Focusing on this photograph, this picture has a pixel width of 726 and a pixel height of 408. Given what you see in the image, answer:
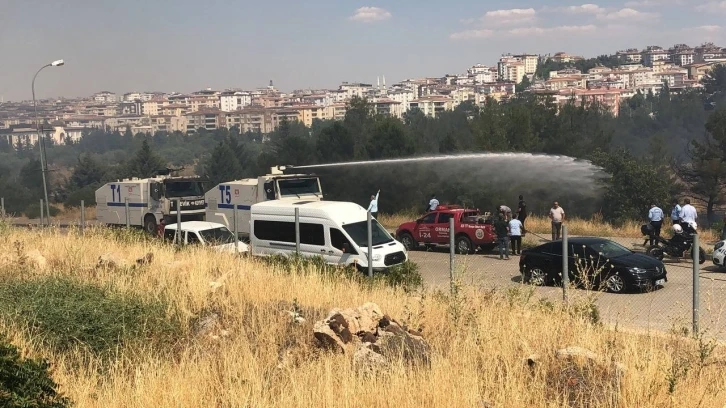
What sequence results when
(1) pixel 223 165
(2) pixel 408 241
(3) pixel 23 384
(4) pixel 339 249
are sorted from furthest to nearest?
(1) pixel 223 165 < (2) pixel 408 241 < (4) pixel 339 249 < (3) pixel 23 384

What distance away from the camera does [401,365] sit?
6355 millimetres

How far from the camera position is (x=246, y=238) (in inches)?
979

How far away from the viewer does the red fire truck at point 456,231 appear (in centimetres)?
2170

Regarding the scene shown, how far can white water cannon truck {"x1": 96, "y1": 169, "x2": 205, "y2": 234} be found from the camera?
92.6 feet

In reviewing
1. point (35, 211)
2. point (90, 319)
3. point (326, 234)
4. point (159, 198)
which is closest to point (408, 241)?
point (326, 234)

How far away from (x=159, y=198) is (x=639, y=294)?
A: 1929 centimetres

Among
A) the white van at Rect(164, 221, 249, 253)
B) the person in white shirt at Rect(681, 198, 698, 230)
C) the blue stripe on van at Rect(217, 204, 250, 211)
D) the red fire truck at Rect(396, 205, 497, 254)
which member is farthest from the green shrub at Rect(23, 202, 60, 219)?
the person in white shirt at Rect(681, 198, 698, 230)

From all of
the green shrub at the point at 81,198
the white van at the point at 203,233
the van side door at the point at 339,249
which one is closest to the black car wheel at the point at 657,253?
the van side door at the point at 339,249

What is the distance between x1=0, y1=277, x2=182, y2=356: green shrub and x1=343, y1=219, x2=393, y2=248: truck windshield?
23.9 feet

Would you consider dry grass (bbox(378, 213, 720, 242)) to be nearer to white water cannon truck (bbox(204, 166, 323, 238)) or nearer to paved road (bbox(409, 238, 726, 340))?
paved road (bbox(409, 238, 726, 340))

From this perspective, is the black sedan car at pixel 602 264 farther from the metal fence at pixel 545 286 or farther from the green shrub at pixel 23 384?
the green shrub at pixel 23 384

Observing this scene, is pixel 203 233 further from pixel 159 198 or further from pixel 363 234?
pixel 159 198

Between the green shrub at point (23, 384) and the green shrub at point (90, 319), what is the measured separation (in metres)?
2.41

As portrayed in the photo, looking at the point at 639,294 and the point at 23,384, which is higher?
the point at 23,384
